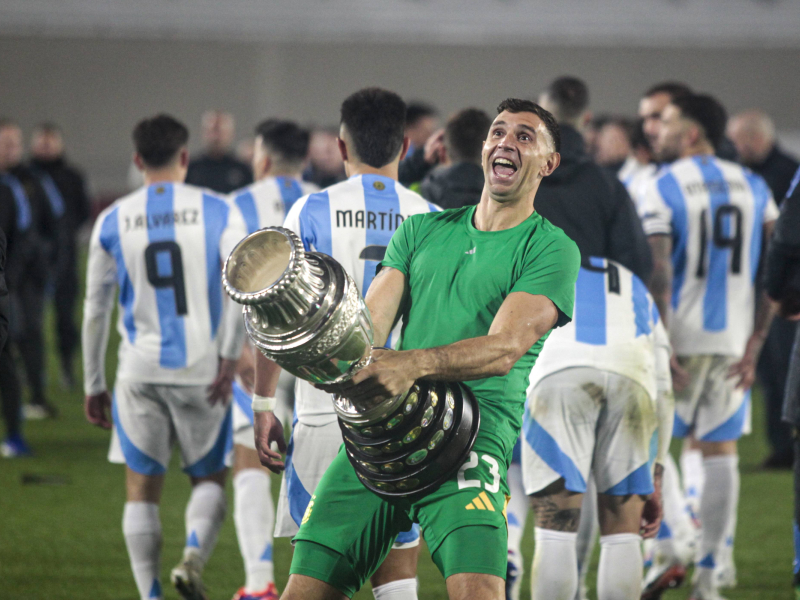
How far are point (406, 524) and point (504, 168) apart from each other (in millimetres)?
890

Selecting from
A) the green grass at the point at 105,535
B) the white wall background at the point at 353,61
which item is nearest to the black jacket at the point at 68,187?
the green grass at the point at 105,535

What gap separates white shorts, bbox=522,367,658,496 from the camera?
315 cm

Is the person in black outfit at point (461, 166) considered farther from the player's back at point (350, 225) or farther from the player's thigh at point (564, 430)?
the player's thigh at point (564, 430)

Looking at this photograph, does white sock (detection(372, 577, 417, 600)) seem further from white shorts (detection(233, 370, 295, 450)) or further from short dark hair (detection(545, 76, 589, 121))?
short dark hair (detection(545, 76, 589, 121))

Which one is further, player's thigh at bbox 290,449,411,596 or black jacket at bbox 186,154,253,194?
black jacket at bbox 186,154,253,194

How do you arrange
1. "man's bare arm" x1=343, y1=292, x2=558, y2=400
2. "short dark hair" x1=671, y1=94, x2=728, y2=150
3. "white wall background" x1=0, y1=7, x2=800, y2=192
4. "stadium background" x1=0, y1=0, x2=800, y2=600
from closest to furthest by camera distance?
"man's bare arm" x1=343, y1=292, x2=558, y2=400
"short dark hair" x1=671, y1=94, x2=728, y2=150
"stadium background" x1=0, y1=0, x2=800, y2=600
"white wall background" x1=0, y1=7, x2=800, y2=192

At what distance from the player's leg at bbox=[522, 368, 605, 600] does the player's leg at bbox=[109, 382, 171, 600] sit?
1464 mm

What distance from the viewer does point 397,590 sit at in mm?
2869

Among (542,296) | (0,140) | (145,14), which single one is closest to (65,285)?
(0,140)

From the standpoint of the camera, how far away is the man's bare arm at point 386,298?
2435 mm

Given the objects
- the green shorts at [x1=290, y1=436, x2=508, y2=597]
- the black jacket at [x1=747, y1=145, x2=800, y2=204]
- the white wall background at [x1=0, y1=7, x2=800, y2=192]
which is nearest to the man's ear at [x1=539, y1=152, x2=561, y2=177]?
the green shorts at [x1=290, y1=436, x2=508, y2=597]

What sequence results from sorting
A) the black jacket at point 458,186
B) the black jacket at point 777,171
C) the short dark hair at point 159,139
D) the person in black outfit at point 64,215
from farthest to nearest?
the person in black outfit at point 64,215
the black jacket at point 777,171
the short dark hair at point 159,139
the black jacket at point 458,186

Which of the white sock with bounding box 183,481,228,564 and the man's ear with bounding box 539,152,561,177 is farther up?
the man's ear with bounding box 539,152,561,177

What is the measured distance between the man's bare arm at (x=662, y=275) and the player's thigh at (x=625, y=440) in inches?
32.2
